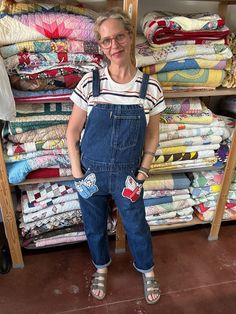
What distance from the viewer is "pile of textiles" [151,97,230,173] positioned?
1508mm

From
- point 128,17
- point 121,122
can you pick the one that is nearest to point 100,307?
point 121,122

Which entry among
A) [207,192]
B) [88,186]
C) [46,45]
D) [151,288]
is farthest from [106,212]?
[46,45]

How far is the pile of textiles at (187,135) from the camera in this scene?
4.95 feet

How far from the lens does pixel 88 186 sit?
1.28 metres

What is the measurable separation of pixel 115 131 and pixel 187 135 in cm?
51

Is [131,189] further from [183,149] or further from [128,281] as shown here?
[128,281]

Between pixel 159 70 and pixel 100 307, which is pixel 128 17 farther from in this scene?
pixel 100 307

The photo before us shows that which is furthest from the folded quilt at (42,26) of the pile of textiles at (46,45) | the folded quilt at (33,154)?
the folded quilt at (33,154)

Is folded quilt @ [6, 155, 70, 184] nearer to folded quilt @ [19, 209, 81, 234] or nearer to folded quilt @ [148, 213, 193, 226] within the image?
folded quilt @ [19, 209, 81, 234]

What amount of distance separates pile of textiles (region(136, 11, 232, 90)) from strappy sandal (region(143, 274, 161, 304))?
945 millimetres

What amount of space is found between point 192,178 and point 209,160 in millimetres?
189

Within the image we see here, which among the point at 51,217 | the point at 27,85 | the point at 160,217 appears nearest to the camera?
the point at 27,85

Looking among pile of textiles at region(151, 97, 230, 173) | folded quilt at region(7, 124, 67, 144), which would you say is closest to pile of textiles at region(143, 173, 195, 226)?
pile of textiles at region(151, 97, 230, 173)

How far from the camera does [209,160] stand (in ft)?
5.30
